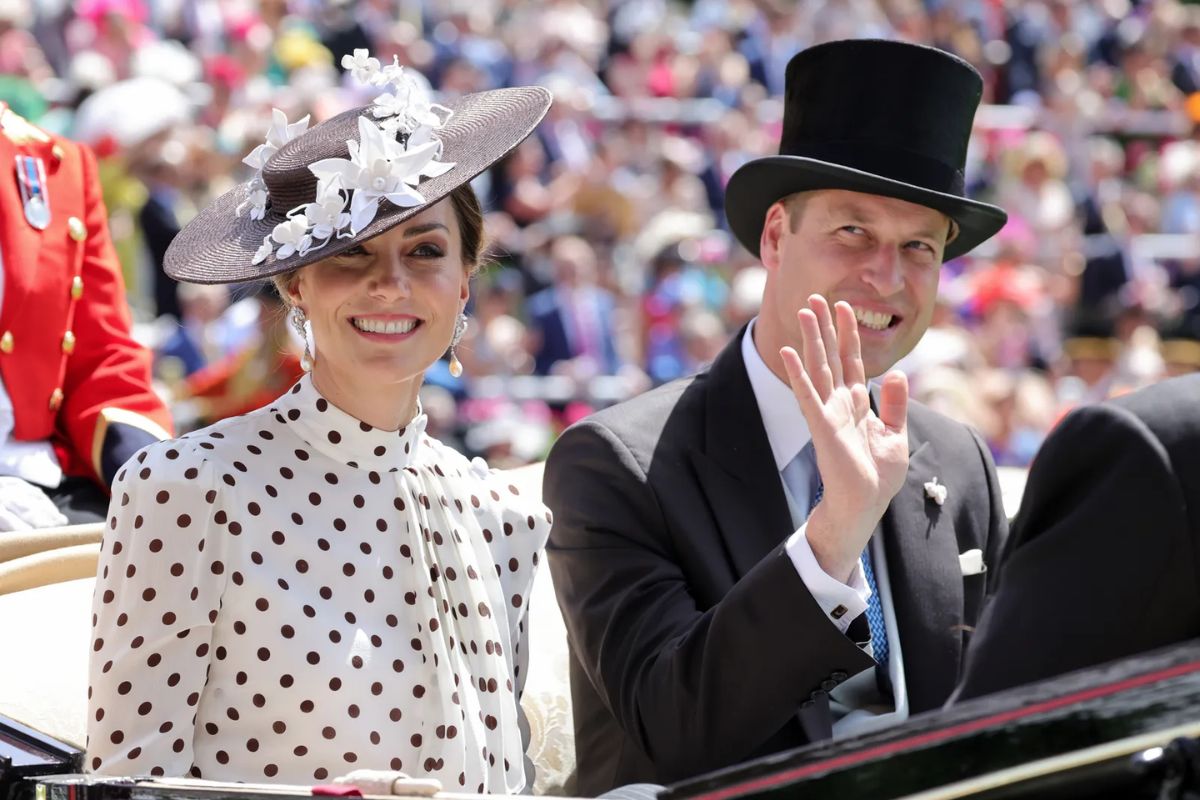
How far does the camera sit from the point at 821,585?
256 cm

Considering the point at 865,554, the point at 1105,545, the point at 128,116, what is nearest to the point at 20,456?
the point at 865,554

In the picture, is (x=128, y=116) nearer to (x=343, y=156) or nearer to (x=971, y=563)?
(x=343, y=156)


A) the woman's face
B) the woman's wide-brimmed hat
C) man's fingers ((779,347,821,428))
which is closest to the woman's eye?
the woman's face

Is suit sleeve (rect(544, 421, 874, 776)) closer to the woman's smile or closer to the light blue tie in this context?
the light blue tie

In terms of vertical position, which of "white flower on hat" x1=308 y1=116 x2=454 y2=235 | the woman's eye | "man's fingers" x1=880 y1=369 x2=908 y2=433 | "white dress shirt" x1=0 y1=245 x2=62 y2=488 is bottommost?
"man's fingers" x1=880 y1=369 x2=908 y2=433

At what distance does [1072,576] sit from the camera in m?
1.84

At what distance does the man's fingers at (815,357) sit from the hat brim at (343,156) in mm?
492

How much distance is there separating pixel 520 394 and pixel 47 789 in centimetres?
618

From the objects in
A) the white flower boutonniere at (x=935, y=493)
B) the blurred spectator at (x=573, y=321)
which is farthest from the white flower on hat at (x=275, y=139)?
the blurred spectator at (x=573, y=321)

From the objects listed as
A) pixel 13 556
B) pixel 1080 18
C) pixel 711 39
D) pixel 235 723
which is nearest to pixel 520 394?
pixel 711 39

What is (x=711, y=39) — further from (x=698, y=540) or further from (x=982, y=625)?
(x=982, y=625)

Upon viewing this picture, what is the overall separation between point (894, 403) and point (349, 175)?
838 millimetres

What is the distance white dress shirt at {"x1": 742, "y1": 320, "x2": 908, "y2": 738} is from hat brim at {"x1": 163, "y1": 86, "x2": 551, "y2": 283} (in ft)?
2.08

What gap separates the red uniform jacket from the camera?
11.4 ft
